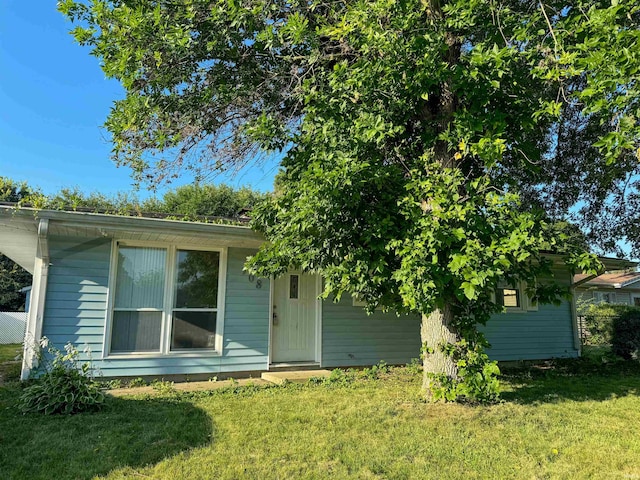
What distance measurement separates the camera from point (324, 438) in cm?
411

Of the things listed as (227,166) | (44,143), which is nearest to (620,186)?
(227,166)

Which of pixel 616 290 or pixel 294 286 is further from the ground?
pixel 616 290

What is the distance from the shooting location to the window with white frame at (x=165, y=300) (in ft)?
22.2

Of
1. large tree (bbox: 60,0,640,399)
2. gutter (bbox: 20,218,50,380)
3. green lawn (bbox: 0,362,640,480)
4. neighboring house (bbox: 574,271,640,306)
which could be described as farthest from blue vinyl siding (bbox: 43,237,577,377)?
neighboring house (bbox: 574,271,640,306)

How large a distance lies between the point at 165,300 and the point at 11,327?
13.0 meters

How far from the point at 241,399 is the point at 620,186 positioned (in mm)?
8913

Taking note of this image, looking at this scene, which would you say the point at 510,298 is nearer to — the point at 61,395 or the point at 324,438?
the point at 324,438

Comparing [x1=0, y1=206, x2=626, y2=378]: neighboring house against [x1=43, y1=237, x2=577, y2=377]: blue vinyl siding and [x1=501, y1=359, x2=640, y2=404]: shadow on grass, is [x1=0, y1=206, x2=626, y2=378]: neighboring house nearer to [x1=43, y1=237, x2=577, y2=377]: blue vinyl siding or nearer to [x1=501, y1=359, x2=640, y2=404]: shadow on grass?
[x1=43, y1=237, x2=577, y2=377]: blue vinyl siding

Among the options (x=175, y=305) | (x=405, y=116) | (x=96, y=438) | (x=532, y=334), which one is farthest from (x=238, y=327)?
(x=532, y=334)

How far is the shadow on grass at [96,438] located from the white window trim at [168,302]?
1452 mm

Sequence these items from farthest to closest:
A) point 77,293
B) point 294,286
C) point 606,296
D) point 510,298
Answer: point 606,296, point 510,298, point 294,286, point 77,293

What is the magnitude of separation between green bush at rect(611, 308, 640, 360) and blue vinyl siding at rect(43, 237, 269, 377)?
9244mm

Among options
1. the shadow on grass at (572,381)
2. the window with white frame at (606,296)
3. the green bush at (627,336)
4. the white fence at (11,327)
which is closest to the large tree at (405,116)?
the shadow on grass at (572,381)

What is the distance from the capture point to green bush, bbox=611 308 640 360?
10359 mm
